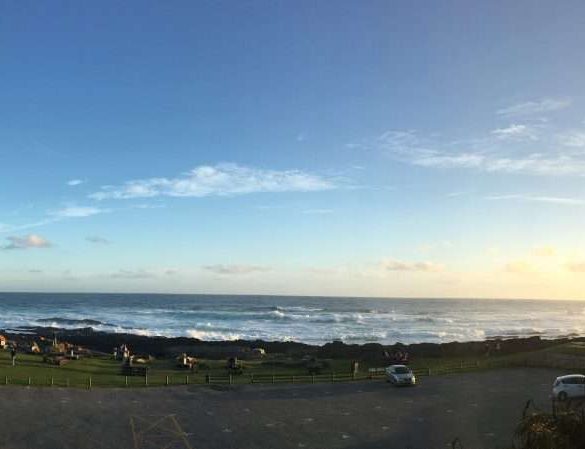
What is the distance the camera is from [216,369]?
49.9 metres

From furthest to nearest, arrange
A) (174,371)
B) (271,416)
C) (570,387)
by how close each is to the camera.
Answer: (174,371) → (570,387) → (271,416)

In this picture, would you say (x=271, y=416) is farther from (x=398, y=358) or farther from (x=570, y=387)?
(x=398, y=358)

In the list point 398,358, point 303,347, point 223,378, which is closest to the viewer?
point 223,378

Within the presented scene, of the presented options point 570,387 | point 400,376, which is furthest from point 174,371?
point 570,387

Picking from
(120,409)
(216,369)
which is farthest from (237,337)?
(120,409)

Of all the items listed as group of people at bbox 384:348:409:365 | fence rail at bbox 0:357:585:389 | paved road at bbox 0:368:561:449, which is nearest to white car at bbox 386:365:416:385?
paved road at bbox 0:368:561:449

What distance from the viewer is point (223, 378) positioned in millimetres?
41938

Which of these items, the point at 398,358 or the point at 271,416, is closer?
the point at 271,416

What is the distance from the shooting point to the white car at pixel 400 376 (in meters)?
37.8

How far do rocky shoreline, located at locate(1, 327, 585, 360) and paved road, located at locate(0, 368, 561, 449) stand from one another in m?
23.9

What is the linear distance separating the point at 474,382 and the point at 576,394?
30.9ft

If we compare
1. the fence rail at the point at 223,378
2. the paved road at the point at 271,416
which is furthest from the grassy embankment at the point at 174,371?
the paved road at the point at 271,416

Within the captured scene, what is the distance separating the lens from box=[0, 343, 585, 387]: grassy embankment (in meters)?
39.0

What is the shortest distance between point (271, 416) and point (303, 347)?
52.1 metres
